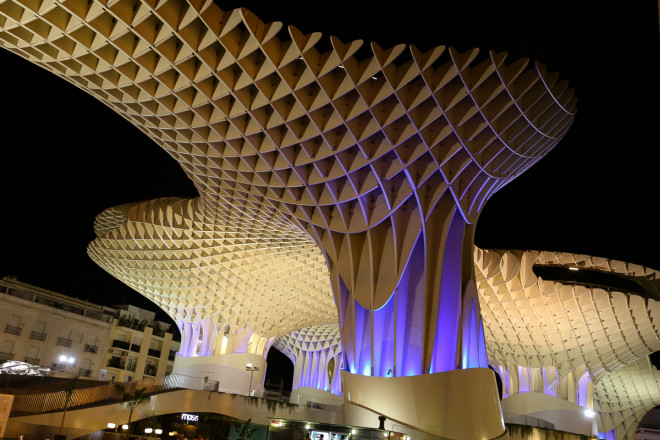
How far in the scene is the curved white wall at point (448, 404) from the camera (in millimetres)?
19922

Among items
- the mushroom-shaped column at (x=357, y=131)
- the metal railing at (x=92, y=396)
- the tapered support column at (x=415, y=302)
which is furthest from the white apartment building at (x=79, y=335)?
the tapered support column at (x=415, y=302)

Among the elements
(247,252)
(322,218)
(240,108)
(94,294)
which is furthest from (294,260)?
(94,294)

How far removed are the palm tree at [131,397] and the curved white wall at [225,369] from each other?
14990 mm

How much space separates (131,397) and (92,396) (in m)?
1.80

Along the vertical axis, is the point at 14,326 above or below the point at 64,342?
above

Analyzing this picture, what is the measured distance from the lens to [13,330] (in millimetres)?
48844

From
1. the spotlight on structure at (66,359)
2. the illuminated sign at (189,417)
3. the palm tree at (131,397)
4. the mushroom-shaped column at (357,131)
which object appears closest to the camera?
the mushroom-shaped column at (357,131)

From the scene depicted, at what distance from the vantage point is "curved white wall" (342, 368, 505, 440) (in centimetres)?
1992

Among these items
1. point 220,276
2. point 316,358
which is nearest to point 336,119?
point 220,276

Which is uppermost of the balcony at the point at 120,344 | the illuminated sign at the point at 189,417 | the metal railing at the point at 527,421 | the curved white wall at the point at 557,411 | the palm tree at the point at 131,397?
the balcony at the point at 120,344

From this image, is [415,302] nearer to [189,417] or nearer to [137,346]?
[189,417]

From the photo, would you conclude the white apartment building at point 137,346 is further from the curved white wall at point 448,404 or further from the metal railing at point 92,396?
the curved white wall at point 448,404

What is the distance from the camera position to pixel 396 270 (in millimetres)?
22438

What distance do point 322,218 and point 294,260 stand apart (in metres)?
14.1
